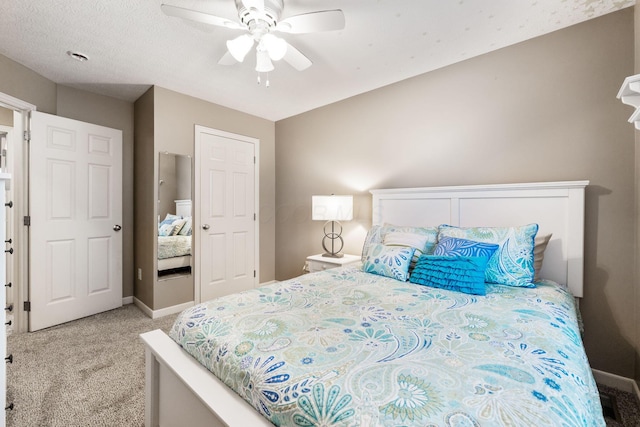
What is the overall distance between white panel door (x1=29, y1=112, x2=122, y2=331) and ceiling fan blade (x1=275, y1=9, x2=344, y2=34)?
259 cm

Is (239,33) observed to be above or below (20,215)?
above

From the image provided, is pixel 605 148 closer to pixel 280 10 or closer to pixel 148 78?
pixel 280 10

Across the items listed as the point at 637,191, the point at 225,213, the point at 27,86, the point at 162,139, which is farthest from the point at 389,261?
the point at 27,86

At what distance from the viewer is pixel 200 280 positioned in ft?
11.1

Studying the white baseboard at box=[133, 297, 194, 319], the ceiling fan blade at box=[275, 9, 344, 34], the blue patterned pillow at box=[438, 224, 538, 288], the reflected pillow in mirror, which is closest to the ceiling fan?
the ceiling fan blade at box=[275, 9, 344, 34]

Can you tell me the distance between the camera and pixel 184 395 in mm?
1183

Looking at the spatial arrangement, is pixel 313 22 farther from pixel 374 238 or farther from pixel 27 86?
pixel 27 86

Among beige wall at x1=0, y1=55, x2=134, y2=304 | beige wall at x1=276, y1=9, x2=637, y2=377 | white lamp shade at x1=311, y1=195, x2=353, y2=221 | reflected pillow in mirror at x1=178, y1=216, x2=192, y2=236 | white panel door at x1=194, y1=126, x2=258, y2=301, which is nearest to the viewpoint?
beige wall at x1=276, y1=9, x2=637, y2=377

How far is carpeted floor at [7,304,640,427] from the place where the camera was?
5.28 feet

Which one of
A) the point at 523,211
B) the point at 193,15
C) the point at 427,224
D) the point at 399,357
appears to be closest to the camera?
the point at 399,357

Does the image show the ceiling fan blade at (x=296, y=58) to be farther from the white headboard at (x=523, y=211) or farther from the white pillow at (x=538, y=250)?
the white pillow at (x=538, y=250)

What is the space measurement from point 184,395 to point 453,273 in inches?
59.5

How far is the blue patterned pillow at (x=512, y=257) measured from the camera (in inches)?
70.0

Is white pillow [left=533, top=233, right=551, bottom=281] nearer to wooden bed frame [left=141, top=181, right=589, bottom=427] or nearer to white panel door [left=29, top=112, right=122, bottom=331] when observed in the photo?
wooden bed frame [left=141, top=181, right=589, bottom=427]
